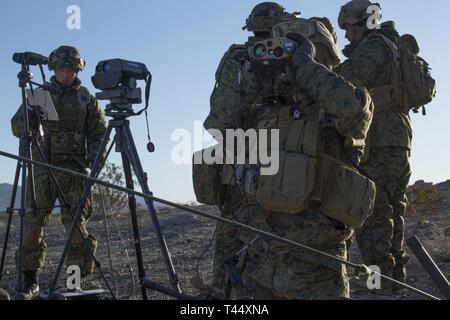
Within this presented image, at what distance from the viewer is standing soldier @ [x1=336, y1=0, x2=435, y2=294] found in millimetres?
4961

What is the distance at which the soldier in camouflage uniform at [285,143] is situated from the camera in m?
2.93

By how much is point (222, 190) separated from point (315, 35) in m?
0.96

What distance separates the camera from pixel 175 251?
7918mm

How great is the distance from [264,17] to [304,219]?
1.53 m

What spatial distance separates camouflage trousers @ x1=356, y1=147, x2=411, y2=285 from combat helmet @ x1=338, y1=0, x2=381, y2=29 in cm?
98

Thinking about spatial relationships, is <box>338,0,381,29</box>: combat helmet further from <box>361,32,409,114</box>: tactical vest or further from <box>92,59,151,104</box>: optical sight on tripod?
<box>92,59,151,104</box>: optical sight on tripod

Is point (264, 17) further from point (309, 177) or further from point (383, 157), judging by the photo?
point (383, 157)

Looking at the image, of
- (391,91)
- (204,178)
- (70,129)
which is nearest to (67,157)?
(70,129)

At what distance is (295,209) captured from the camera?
301 cm

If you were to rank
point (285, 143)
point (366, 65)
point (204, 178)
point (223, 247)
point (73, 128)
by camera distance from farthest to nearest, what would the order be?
point (73, 128), point (366, 65), point (223, 247), point (204, 178), point (285, 143)

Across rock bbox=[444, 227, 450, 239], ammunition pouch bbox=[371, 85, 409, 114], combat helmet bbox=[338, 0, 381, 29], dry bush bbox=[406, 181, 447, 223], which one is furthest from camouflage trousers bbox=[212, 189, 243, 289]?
dry bush bbox=[406, 181, 447, 223]

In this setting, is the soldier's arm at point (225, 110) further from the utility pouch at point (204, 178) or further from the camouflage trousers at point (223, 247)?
the camouflage trousers at point (223, 247)

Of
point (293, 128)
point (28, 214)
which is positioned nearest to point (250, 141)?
point (293, 128)

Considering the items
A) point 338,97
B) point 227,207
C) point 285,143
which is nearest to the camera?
point 338,97
